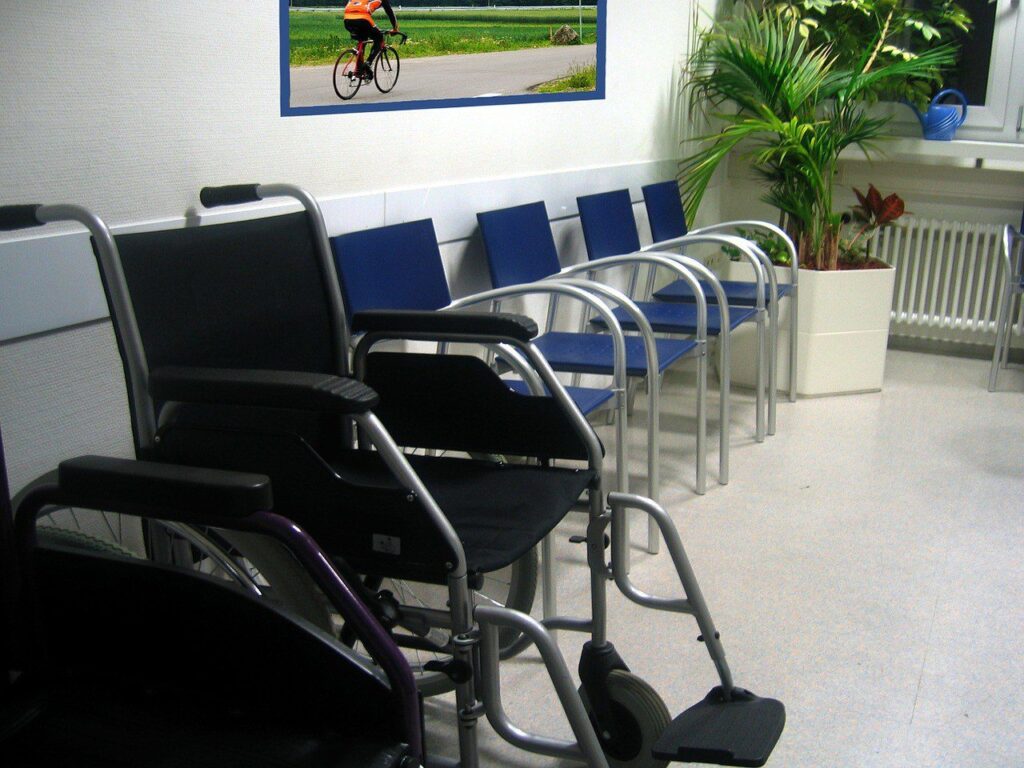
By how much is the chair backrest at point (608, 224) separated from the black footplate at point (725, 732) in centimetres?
187

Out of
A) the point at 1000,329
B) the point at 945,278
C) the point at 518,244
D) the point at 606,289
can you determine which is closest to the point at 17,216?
the point at 606,289

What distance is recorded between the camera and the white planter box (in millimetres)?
3840

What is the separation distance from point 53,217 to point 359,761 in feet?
2.90

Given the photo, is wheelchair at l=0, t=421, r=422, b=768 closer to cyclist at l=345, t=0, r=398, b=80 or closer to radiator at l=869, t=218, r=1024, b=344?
cyclist at l=345, t=0, r=398, b=80

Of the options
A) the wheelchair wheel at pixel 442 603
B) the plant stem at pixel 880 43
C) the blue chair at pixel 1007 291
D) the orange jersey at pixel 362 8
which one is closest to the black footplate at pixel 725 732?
the wheelchair wheel at pixel 442 603

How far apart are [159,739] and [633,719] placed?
2.59 ft

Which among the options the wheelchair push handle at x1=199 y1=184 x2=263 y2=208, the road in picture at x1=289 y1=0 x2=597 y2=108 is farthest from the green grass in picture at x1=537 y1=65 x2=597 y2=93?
the wheelchair push handle at x1=199 y1=184 x2=263 y2=208

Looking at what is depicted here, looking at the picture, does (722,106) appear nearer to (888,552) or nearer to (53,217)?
(888,552)

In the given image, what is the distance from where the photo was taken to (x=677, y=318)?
121 inches

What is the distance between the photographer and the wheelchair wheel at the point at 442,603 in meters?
1.58

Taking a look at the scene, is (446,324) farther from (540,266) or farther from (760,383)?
(760,383)

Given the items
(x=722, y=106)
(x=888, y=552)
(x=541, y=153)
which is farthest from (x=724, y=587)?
(x=722, y=106)

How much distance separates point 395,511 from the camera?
141 cm

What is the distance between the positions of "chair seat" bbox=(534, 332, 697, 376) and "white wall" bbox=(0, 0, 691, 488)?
496 millimetres
